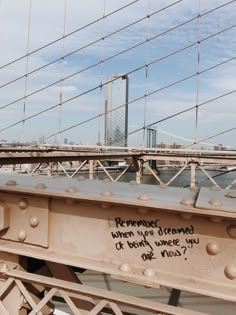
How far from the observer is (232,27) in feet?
36.9

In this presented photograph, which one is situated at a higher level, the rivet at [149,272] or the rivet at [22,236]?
the rivet at [22,236]

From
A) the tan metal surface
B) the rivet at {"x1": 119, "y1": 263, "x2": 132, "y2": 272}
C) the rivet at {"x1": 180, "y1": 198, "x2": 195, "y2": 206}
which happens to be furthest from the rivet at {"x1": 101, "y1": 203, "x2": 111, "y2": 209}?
the rivet at {"x1": 180, "y1": 198, "x2": 195, "y2": 206}

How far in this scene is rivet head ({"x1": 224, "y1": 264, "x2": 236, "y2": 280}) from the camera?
221cm

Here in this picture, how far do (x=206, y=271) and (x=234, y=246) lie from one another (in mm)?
281

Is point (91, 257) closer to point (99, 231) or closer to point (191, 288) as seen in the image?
point (99, 231)

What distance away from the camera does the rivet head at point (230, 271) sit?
2.21m

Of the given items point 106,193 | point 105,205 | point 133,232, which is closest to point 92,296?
point 133,232

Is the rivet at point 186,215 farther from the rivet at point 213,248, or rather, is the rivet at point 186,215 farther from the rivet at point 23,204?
the rivet at point 23,204

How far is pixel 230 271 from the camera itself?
2.22m

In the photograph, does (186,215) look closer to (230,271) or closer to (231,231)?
(231,231)

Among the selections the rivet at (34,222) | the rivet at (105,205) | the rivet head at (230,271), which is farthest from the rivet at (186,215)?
the rivet at (34,222)

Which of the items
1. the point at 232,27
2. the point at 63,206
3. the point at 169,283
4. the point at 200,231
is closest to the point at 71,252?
the point at 63,206

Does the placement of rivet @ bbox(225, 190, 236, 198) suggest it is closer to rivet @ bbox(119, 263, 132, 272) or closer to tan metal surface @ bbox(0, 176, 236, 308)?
tan metal surface @ bbox(0, 176, 236, 308)

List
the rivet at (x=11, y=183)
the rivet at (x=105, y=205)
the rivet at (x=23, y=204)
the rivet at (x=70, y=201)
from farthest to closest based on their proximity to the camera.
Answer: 1. the rivet at (x=11, y=183)
2. the rivet at (x=23, y=204)
3. the rivet at (x=70, y=201)
4. the rivet at (x=105, y=205)
